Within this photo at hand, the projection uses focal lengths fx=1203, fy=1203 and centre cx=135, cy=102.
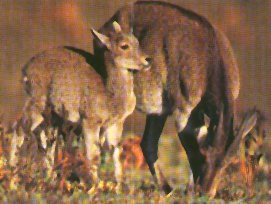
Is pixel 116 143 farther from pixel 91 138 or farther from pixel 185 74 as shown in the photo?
pixel 185 74

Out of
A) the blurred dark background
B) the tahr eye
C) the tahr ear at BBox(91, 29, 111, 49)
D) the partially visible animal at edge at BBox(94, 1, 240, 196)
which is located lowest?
the blurred dark background

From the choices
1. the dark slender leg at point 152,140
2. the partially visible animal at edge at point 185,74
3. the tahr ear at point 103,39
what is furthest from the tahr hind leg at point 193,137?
the tahr ear at point 103,39

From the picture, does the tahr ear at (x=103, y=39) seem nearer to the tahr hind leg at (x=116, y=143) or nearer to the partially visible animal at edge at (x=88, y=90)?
the partially visible animal at edge at (x=88, y=90)


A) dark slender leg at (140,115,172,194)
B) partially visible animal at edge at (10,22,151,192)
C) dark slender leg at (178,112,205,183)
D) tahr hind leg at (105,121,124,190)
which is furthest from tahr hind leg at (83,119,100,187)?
dark slender leg at (140,115,172,194)

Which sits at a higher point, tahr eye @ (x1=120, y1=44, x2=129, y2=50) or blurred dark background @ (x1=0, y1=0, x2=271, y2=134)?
tahr eye @ (x1=120, y1=44, x2=129, y2=50)

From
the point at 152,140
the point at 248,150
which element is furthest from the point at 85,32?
the point at 248,150

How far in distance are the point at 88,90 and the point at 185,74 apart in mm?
1116

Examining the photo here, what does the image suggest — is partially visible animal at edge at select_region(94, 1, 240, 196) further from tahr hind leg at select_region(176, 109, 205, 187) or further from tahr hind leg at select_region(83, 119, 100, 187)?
tahr hind leg at select_region(83, 119, 100, 187)

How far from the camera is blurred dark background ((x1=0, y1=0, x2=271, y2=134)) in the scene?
17281 mm

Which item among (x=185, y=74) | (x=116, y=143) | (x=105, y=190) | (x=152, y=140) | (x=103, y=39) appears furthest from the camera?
(x=152, y=140)

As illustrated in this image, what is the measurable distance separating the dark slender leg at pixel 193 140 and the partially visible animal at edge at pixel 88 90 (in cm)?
65

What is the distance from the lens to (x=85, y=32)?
2050 centimetres

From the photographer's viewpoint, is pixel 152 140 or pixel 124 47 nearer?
pixel 124 47

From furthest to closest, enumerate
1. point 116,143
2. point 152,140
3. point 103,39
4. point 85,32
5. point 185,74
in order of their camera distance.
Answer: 1. point 85,32
2. point 152,140
3. point 185,74
4. point 116,143
5. point 103,39
